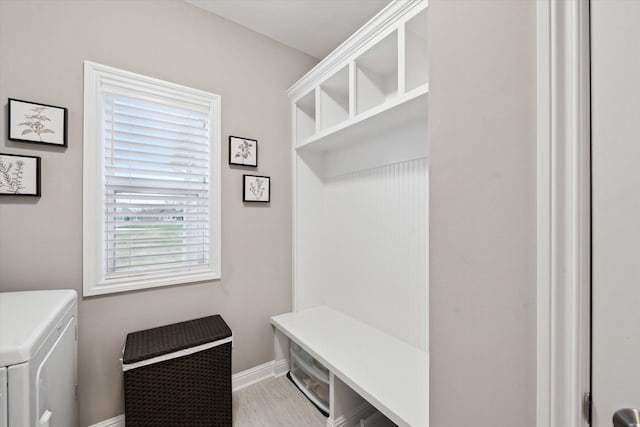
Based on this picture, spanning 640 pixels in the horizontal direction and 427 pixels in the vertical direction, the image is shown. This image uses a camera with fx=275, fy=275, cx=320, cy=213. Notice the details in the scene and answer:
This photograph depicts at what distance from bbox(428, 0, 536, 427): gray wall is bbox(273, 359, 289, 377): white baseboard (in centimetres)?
168

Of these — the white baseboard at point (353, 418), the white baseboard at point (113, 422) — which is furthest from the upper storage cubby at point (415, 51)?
the white baseboard at point (113, 422)

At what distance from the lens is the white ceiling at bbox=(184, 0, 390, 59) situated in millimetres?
1825

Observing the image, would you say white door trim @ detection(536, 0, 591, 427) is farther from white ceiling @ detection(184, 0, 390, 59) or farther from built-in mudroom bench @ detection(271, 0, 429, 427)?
white ceiling @ detection(184, 0, 390, 59)

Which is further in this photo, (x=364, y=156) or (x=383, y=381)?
(x=364, y=156)

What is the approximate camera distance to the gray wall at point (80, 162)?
4.58 feet

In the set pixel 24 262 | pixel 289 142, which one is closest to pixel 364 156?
pixel 289 142

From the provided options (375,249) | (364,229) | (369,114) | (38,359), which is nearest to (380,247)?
(375,249)

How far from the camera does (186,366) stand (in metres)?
1.50

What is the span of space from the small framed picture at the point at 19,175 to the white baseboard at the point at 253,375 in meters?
1.68

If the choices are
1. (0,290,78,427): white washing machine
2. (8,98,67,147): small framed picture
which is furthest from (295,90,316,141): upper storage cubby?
(0,290,78,427): white washing machine

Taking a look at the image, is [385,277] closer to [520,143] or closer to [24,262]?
[520,143]

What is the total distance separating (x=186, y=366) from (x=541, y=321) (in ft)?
5.36

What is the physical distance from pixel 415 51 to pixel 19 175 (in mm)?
2105

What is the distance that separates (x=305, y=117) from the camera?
2.34 m
